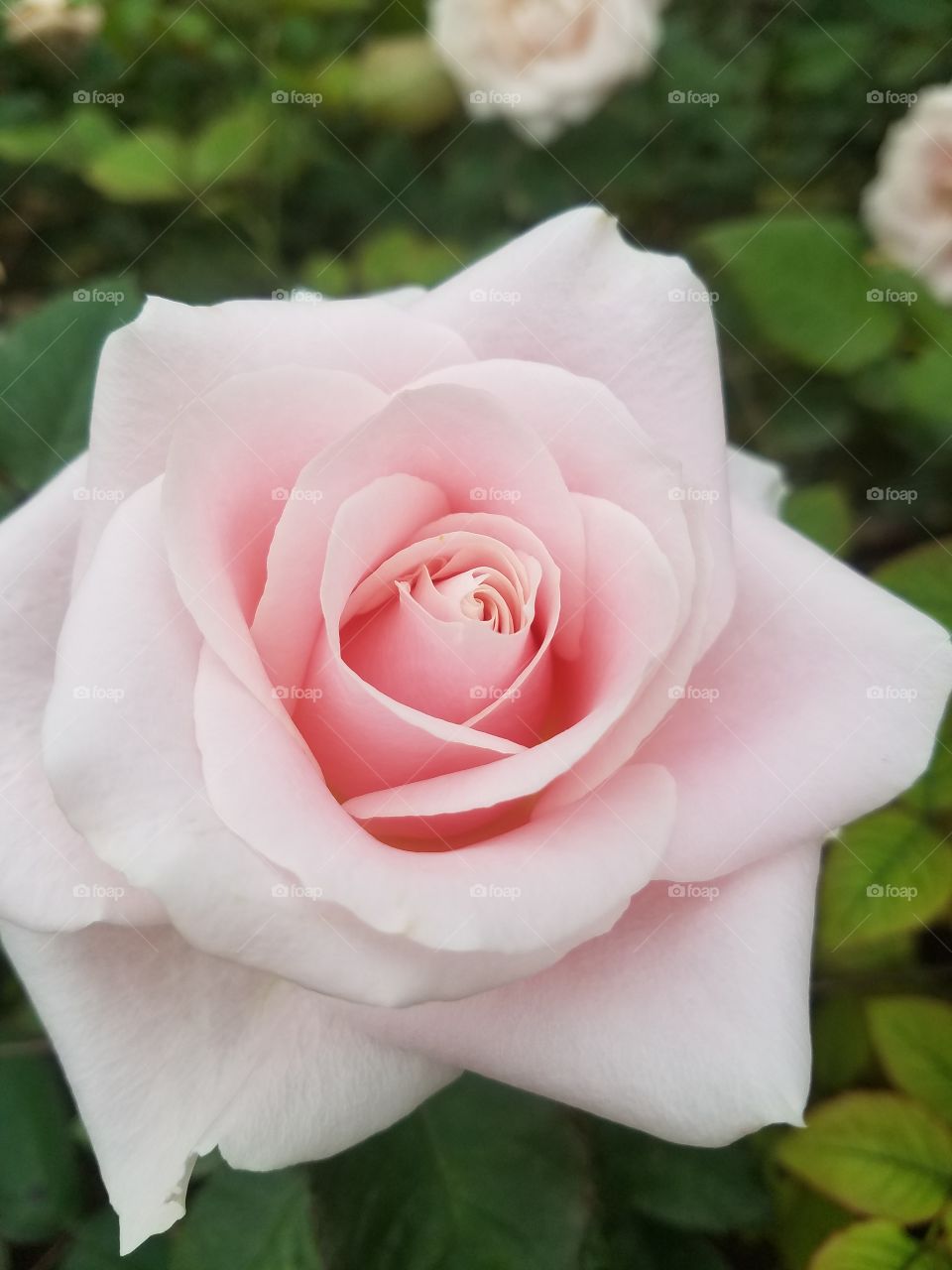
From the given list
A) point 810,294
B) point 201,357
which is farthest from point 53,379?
point 810,294

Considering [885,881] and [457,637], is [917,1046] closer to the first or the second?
[885,881]

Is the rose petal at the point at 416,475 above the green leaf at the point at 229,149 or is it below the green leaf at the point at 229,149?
below

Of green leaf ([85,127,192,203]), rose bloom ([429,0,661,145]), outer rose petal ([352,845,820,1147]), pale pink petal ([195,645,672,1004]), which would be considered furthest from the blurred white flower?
outer rose petal ([352,845,820,1147])

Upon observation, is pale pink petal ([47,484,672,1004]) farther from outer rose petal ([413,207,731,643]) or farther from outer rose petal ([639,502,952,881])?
outer rose petal ([413,207,731,643])

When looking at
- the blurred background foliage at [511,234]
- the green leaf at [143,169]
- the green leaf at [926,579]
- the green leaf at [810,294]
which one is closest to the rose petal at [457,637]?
the blurred background foliage at [511,234]

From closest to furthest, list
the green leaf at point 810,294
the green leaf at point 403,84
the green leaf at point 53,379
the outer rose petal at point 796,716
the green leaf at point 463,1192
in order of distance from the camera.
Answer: the outer rose petal at point 796,716 → the green leaf at point 463,1192 → the green leaf at point 53,379 → the green leaf at point 810,294 → the green leaf at point 403,84

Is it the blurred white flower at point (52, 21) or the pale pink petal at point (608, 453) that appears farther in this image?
the blurred white flower at point (52, 21)

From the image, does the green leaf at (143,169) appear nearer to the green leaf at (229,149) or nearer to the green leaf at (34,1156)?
the green leaf at (229,149)

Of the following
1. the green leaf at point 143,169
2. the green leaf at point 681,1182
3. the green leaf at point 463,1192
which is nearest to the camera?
the green leaf at point 463,1192
